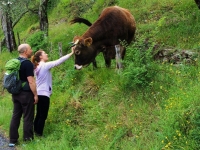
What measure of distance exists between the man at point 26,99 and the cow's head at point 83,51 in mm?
2131

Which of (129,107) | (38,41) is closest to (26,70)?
(129,107)

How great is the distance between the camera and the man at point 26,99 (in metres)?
7.68

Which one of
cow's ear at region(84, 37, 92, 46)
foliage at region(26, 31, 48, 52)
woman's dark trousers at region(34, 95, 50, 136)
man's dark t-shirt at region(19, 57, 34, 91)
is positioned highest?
cow's ear at region(84, 37, 92, 46)

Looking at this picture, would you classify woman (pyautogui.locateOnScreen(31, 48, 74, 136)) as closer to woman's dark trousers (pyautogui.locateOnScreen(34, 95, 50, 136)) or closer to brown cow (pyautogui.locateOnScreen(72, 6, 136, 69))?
woman's dark trousers (pyautogui.locateOnScreen(34, 95, 50, 136))

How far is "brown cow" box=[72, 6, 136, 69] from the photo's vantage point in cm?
990

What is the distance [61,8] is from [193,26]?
13.2 meters

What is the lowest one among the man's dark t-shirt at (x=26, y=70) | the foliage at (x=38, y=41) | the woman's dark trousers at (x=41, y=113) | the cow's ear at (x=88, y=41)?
the woman's dark trousers at (x=41, y=113)

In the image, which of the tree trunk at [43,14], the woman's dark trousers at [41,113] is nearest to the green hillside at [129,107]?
the woman's dark trousers at [41,113]

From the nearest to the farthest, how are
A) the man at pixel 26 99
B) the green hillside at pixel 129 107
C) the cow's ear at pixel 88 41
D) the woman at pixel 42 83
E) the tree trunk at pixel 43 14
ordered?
1. the green hillside at pixel 129 107
2. the man at pixel 26 99
3. the woman at pixel 42 83
4. the cow's ear at pixel 88 41
5. the tree trunk at pixel 43 14

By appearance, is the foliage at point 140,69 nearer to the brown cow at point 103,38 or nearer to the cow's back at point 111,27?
the brown cow at point 103,38

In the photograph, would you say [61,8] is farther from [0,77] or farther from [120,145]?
[120,145]

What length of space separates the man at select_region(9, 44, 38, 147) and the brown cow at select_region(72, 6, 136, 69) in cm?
221

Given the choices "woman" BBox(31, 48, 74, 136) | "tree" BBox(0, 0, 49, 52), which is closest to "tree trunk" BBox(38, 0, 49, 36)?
"tree" BBox(0, 0, 49, 52)

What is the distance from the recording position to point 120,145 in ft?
21.6
